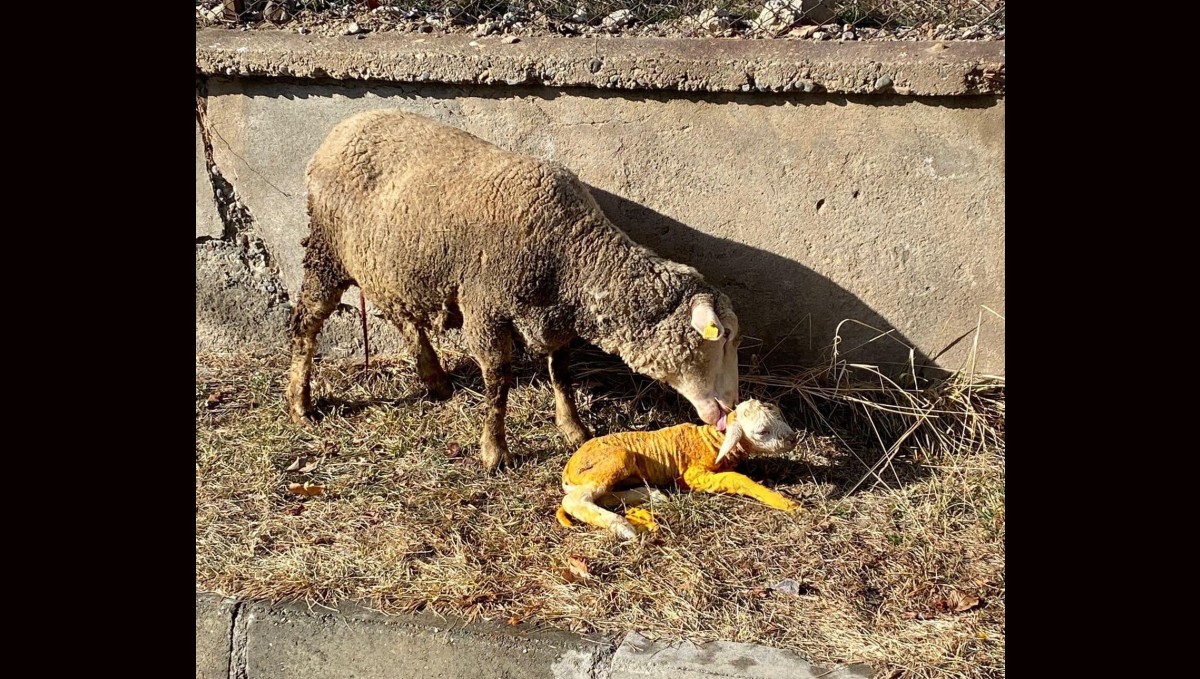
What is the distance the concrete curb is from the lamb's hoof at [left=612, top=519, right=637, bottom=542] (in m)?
0.55

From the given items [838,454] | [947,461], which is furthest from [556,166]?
[947,461]

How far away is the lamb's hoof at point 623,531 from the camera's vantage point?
12.3 ft

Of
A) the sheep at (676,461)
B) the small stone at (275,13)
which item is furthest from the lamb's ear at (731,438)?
the small stone at (275,13)

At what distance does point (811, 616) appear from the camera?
3.34m

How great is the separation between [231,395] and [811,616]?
9.43 ft

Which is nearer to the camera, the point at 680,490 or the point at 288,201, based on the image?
the point at 680,490

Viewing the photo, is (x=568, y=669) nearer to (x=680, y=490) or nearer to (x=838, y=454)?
(x=680, y=490)

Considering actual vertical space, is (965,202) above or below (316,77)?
below

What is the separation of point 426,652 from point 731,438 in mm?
1375

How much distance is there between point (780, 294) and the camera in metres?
4.69

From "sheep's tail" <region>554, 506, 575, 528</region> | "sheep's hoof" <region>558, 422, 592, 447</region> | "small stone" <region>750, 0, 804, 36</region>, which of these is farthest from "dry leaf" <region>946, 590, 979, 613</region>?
"small stone" <region>750, 0, 804, 36</region>

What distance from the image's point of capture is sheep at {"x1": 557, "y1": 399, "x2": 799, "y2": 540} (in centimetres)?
394

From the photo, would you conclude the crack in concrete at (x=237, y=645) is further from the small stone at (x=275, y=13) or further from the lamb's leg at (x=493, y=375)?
the small stone at (x=275, y=13)

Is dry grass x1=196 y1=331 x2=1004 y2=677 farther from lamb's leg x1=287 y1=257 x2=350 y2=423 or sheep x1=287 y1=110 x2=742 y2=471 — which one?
sheep x1=287 y1=110 x2=742 y2=471
